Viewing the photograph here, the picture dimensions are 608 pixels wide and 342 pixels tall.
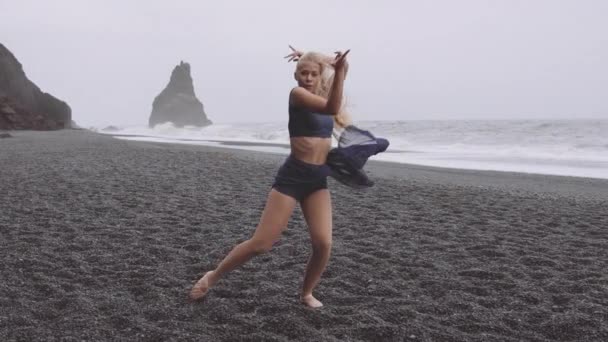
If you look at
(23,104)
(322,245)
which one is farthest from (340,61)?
(23,104)

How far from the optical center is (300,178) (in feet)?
11.5

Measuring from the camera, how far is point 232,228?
6.64m

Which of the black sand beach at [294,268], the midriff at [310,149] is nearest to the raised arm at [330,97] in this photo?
the midriff at [310,149]

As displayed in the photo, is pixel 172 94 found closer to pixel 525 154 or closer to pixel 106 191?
pixel 525 154

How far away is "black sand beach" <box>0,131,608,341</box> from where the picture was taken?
11.8 ft

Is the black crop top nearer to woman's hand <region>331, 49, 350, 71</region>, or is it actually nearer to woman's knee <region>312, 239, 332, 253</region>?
woman's hand <region>331, 49, 350, 71</region>

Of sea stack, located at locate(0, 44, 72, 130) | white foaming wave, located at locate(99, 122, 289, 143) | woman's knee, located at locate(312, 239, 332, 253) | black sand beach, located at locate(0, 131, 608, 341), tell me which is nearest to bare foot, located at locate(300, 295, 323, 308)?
black sand beach, located at locate(0, 131, 608, 341)

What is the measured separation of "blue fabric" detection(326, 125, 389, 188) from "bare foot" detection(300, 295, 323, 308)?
1016mm

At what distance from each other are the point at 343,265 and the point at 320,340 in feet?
5.81

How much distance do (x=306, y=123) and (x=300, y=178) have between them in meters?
Result: 0.38

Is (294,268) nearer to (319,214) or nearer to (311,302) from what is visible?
(311,302)

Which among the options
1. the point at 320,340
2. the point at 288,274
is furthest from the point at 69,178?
the point at 320,340

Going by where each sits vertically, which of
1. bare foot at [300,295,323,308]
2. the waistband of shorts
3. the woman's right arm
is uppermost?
the woman's right arm

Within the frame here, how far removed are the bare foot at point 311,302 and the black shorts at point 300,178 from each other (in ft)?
2.86
